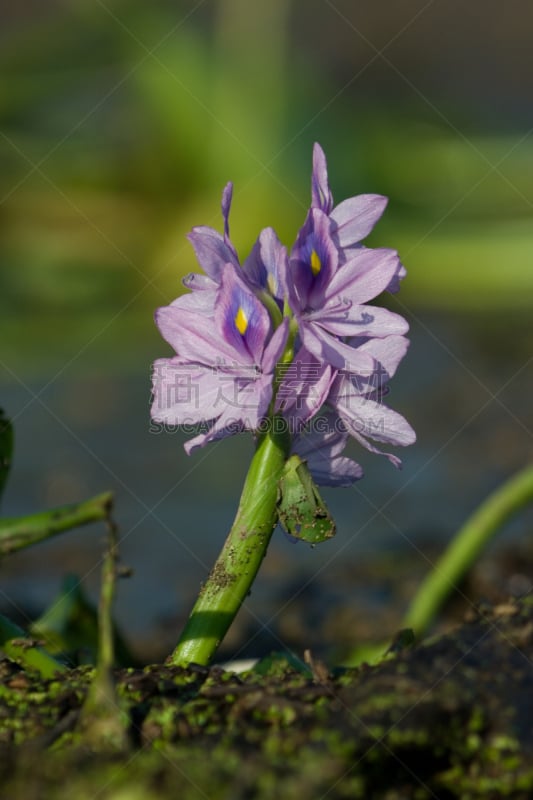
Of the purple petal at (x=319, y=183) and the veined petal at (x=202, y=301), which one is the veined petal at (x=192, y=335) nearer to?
the veined petal at (x=202, y=301)

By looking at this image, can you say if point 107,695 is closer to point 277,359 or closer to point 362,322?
point 277,359

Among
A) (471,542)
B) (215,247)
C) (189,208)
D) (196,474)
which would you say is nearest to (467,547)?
(471,542)

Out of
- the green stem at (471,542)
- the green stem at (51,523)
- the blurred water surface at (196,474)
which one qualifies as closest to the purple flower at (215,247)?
the green stem at (51,523)

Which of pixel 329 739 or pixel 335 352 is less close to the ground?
pixel 335 352

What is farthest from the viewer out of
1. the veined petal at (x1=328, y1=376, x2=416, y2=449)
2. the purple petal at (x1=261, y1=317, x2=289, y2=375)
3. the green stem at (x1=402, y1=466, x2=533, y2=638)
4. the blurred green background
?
the blurred green background

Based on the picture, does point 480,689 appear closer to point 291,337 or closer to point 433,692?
point 433,692

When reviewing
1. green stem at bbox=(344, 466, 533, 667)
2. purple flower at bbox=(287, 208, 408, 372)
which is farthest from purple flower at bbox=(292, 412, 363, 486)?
green stem at bbox=(344, 466, 533, 667)

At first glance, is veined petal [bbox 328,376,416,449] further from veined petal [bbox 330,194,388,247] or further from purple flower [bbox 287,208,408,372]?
veined petal [bbox 330,194,388,247]
